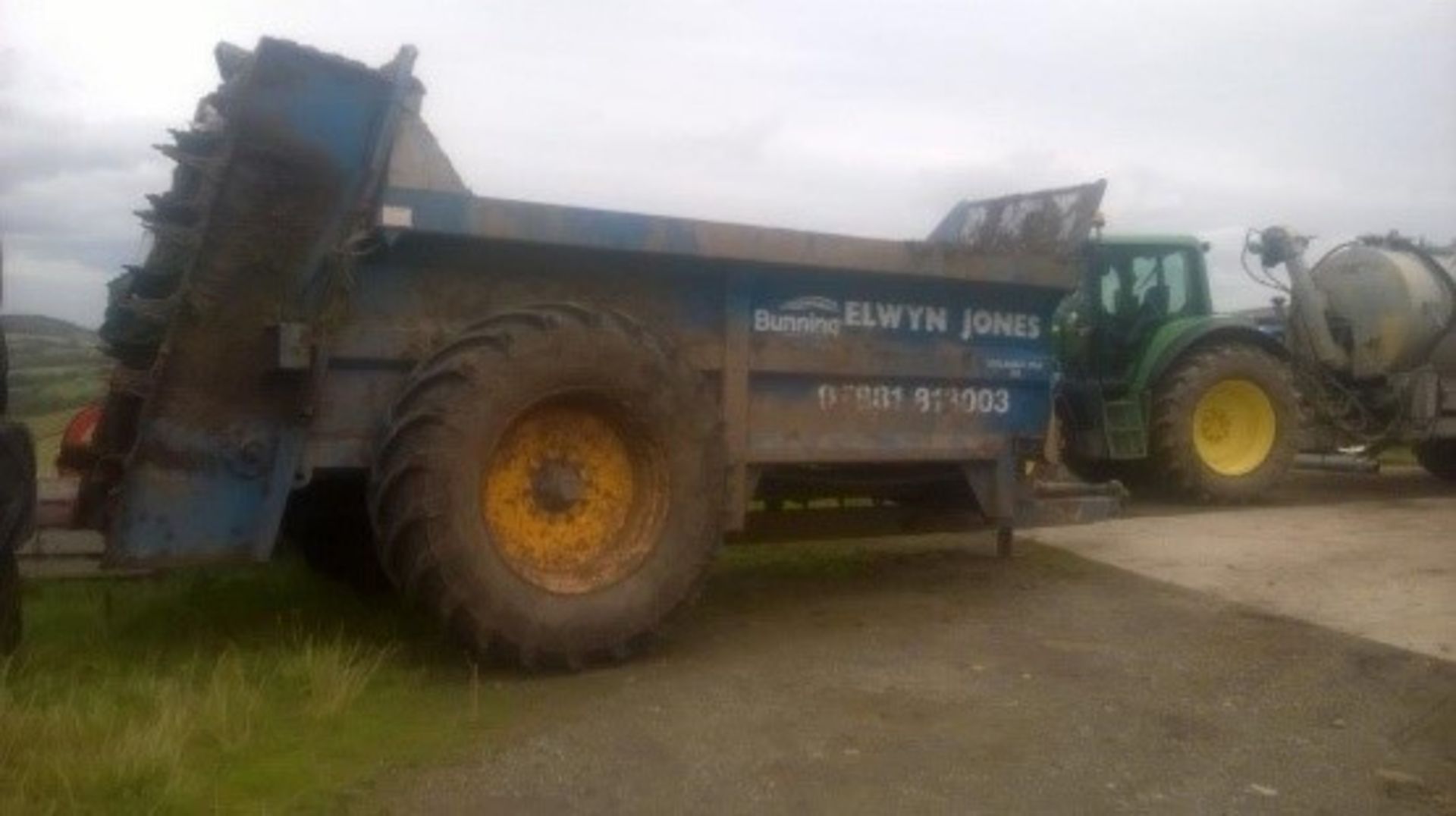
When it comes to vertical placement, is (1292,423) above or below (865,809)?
above

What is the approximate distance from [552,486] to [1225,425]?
7.83 m

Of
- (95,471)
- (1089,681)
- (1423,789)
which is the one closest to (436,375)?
(95,471)

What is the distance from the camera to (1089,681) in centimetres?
572

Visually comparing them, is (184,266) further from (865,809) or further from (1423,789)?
(1423,789)

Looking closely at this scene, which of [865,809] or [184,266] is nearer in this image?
[865,809]

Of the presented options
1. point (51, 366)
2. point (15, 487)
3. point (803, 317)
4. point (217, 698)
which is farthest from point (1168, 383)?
point (15, 487)

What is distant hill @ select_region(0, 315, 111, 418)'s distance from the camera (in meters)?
5.52

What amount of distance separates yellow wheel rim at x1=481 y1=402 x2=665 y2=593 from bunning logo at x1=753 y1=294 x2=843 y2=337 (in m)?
0.97

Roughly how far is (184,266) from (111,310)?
648 millimetres

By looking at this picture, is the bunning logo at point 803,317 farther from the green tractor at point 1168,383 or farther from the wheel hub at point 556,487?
the green tractor at point 1168,383

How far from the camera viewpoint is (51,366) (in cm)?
633

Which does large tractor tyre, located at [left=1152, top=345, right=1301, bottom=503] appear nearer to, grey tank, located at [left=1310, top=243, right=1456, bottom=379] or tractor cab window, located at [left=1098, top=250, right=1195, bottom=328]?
tractor cab window, located at [left=1098, top=250, right=1195, bottom=328]

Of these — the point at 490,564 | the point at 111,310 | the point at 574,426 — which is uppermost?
the point at 111,310

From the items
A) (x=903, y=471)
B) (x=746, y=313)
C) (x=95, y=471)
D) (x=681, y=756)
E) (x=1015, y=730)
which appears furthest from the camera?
(x=903, y=471)
